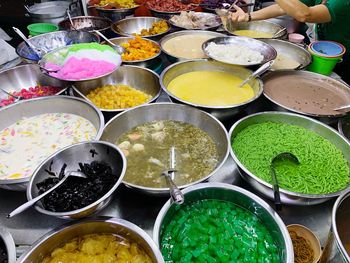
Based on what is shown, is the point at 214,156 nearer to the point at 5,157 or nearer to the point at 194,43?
the point at 5,157

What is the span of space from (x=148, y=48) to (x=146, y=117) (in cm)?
122

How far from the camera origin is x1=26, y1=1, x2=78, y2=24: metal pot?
3863mm

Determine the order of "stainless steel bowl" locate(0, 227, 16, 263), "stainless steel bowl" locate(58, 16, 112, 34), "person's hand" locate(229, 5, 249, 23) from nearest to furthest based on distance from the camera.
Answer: "stainless steel bowl" locate(0, 227, 16, 263)
"person's hand" locate(229, 5, 249, 23)
"stainless steel bowl" locate(58, 16, 112, 34)

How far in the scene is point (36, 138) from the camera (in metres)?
2.16

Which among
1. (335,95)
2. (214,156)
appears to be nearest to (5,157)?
(214,156)

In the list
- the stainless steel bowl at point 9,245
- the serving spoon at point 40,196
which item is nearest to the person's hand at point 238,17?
the serving spoon at point 40,196

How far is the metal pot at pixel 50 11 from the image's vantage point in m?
3.86

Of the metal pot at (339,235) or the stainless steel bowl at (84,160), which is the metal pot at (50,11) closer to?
the stainless steel bowl at (84,160)

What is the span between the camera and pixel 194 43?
346cm

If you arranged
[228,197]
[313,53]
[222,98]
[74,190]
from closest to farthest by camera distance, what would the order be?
Answer: 1. [74,190]
2. [228,197]
3. [222,98]
4. [313,53]

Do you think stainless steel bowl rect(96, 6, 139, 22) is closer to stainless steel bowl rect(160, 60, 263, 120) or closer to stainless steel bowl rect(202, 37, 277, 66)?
stainless steel bowl rect(202, 37, 277, 66)

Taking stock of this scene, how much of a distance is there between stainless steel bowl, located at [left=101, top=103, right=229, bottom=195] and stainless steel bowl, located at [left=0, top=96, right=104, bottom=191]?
0.14 metres

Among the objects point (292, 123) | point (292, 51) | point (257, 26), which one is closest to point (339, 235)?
point (292, 123)

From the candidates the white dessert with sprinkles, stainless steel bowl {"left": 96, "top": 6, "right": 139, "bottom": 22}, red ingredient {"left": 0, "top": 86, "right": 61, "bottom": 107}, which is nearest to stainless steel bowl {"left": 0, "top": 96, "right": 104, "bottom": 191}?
the white dessert with sprinkles
